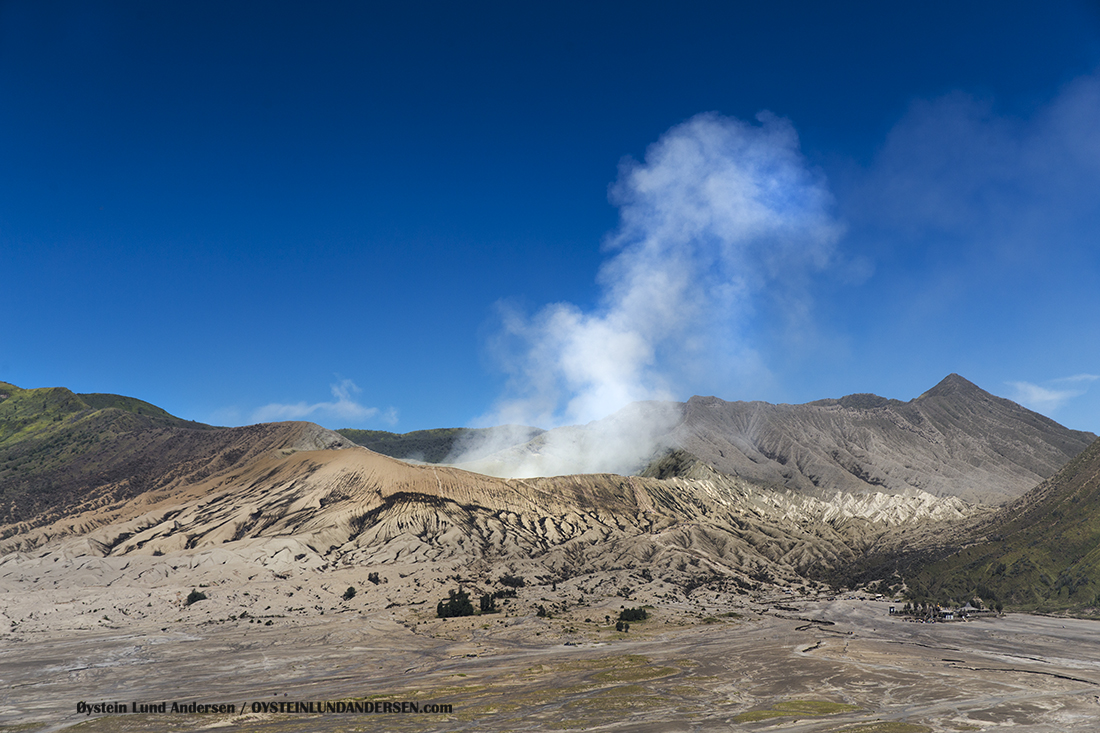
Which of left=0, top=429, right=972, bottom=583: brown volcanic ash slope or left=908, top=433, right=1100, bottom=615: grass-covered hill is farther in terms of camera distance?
left=0, top=429, right=972, bottom=583: brown volcanic ash slope

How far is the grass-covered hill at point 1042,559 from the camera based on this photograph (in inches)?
5054

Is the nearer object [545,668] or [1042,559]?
[545,668]

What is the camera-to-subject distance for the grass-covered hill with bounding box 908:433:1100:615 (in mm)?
128375

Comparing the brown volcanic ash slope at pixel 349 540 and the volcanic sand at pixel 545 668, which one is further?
the brown volcanic ash slope at pixel 349 540

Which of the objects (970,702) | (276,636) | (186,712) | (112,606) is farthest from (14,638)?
(970,702)

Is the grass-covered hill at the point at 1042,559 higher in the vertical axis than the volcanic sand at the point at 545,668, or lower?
higher

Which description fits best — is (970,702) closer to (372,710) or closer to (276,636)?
(372,710)

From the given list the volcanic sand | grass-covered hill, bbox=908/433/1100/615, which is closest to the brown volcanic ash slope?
the volcanic sand

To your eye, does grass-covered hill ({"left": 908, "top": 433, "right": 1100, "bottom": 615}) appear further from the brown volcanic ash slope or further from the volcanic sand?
the brown volcanic ash slope

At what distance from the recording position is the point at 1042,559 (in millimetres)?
138875

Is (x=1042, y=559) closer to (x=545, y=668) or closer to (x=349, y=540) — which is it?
(x=545, y=668)

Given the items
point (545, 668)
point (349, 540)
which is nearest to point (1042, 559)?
point (545, 668)

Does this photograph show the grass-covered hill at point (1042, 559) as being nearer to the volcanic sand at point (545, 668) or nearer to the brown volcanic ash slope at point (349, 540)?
the volcanic sand at point (545, 668)

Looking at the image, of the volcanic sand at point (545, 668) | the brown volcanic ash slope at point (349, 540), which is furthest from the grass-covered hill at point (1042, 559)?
the brown volcanic ash slope at point (349, 540)
